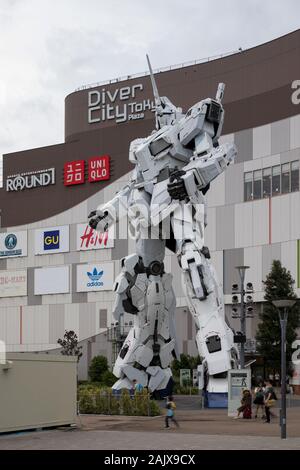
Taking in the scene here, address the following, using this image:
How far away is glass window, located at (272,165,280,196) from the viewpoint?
55094 mm

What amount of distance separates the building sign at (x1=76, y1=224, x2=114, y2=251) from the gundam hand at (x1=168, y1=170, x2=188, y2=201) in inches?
1591

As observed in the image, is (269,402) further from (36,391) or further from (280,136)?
(280,136)

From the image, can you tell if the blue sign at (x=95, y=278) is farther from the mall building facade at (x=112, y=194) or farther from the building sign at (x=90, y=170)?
the building sign at (x=90, y=170)

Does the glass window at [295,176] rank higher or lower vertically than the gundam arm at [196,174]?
higher

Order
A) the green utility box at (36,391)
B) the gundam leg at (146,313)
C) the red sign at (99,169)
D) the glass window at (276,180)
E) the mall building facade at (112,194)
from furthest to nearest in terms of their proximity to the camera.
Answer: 1. the red sign at (99,169)
2. the mall building facade at (112,194)
3. the glass window at (276,180)
4. the gundam leg at (146,313)
5. the green utility box at (36,391)

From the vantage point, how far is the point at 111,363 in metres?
65.6

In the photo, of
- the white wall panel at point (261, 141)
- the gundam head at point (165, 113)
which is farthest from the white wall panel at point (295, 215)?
the gundam head at point (165, 113)

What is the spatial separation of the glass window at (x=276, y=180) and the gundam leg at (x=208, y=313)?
102 feet

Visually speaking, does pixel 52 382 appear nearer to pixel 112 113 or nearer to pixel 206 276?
pixel 206 276

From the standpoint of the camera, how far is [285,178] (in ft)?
180

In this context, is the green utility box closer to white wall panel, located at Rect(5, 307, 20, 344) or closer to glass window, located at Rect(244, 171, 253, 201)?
glass window, located at Rect(244, 171, 253, 201)

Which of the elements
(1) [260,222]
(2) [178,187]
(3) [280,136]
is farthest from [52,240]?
(2) [178,187]

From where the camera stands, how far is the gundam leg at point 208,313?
79.2 ft
